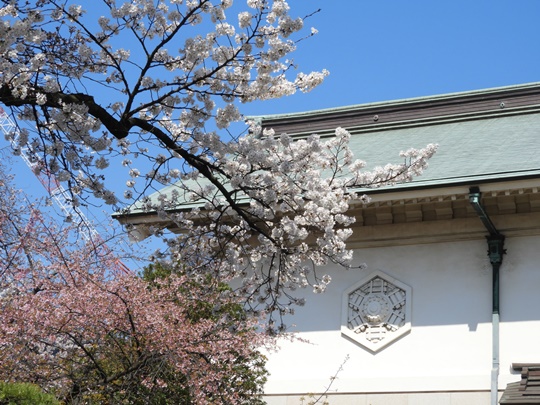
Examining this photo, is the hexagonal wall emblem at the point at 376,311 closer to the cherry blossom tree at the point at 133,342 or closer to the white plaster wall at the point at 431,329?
the white plaster wall at the point at 431,329

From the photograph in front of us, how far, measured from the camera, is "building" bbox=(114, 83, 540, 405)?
47.7ft

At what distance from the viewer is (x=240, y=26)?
8.68 metres

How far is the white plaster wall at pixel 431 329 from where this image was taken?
14578mm

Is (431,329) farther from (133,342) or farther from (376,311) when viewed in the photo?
(133,342)

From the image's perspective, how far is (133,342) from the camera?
13391mm

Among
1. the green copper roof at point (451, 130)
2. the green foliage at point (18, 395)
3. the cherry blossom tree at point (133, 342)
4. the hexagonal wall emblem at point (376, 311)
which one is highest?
the green copper roof at point (451, 130)

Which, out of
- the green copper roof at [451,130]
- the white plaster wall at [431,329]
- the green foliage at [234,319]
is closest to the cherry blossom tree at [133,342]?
the green foliage at [234,319]

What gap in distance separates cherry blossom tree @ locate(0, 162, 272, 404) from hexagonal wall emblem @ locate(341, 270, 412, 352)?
1927 millimetres

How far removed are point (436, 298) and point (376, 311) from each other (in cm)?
93

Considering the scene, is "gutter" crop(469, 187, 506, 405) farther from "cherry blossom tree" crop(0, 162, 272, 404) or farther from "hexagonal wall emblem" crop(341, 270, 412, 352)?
"cherry blossom tree" crop(0, 162, 272, 404)

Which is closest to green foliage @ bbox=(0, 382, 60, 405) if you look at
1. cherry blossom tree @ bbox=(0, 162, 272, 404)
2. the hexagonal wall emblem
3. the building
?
cherry blossom tree @ bbox=(0, 162, 272, 404)

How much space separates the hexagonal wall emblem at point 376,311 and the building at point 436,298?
2cm

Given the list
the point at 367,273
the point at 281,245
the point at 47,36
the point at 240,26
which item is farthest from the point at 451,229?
the point at 47,36

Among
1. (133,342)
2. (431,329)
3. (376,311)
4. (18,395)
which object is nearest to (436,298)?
(431,329)
